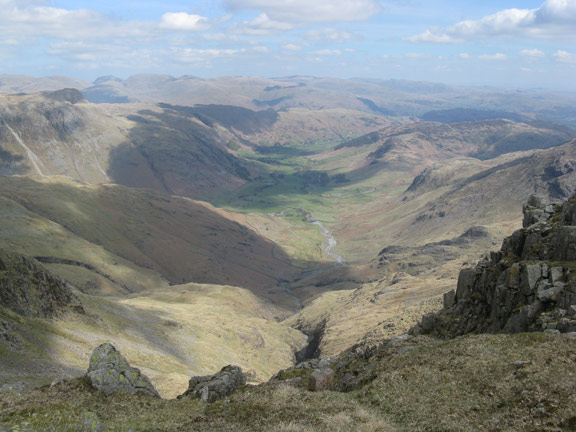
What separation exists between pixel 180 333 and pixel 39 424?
3468 inches

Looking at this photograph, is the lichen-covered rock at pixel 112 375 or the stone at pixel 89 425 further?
the lichen-covered rock at pixel 112 375

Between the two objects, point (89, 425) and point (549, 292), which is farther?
point (549, 292)

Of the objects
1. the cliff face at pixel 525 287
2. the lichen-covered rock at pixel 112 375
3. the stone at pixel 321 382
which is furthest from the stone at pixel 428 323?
the lichen-covered rock at pixel 112 375

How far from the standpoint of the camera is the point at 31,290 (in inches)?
2963

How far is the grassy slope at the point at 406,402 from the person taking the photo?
79.0ft

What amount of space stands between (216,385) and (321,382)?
29.5 ft

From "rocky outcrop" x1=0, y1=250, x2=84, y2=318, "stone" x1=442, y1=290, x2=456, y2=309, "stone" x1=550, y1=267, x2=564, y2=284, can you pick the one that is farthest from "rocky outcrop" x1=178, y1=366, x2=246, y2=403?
"rocky outcrop" x1=0, y1=250, x2=84, y2=318

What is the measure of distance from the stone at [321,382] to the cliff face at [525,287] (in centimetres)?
1568

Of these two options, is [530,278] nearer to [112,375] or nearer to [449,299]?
[449,299]

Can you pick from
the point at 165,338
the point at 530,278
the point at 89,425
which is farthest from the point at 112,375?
the point at 165,338

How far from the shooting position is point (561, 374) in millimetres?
25734

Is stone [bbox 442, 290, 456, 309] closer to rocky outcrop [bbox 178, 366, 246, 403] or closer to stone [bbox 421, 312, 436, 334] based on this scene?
stone [bbox 421, 312, 436, 334]

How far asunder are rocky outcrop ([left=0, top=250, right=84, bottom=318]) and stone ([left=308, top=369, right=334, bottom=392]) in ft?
178

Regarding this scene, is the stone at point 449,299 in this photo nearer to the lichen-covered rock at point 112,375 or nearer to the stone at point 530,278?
the stone at point 530,278
